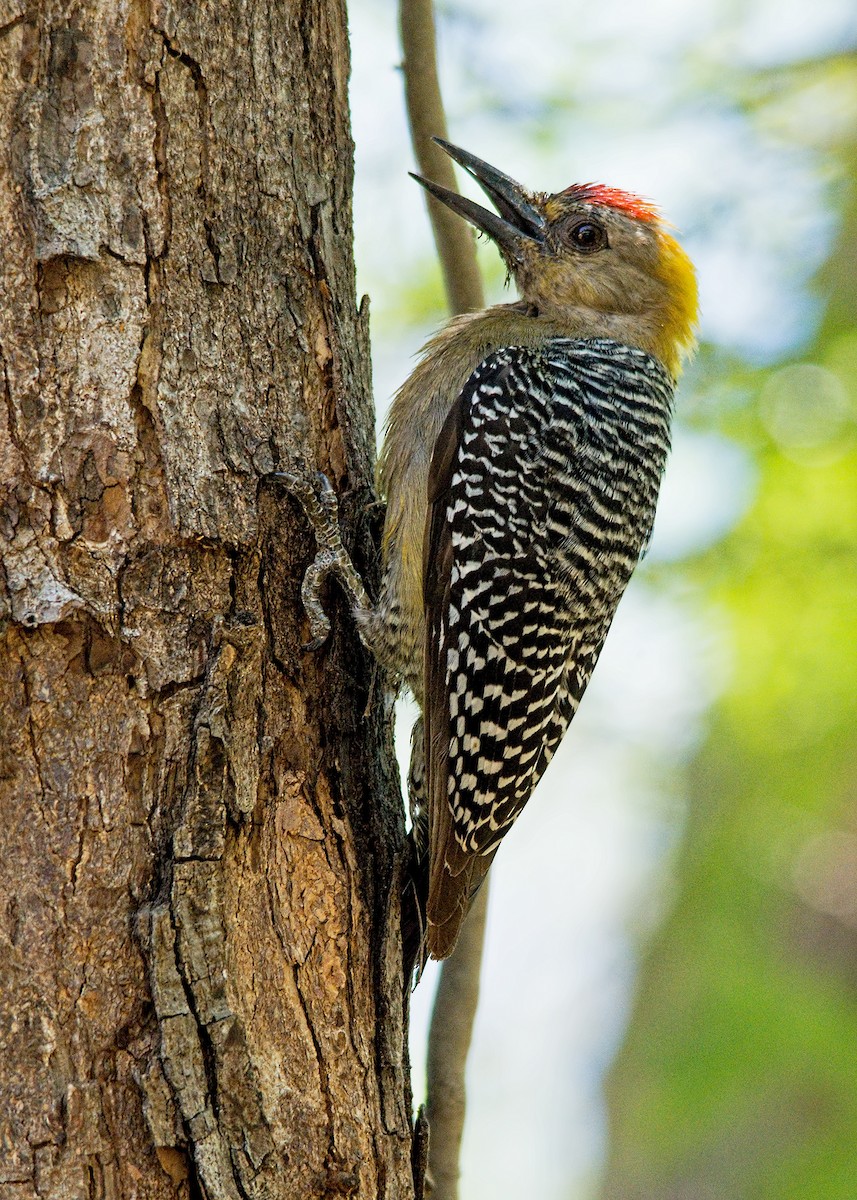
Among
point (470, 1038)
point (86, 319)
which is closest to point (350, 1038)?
point (470, 1038)

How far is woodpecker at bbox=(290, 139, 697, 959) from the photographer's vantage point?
358 cm

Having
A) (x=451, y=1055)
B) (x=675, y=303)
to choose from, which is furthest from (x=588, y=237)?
(x=451, y=1055)

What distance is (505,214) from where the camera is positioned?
4.78 m

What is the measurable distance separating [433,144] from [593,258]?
0.86m

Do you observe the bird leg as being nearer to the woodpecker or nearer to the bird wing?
the woodpecker

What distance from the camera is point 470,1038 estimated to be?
12.5ft

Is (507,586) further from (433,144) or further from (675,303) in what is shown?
(675,303)

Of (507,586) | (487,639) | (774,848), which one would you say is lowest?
(774,848)

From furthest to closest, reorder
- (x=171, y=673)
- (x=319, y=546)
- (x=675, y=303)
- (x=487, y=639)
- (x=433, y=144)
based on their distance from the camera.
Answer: (x=675, y=303), (x=433, y=144), (x=487, y=639), (x=319, y=546), (x=171, y=673)

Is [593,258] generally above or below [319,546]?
above

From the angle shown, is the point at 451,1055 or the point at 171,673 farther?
the point at 451,1055

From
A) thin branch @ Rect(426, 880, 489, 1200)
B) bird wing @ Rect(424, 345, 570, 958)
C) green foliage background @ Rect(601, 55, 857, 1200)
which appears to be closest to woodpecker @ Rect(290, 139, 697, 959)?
bird wing @ Rect(424, 345, 570, 958)

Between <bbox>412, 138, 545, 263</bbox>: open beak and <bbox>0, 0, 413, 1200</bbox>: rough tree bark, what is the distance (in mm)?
1527

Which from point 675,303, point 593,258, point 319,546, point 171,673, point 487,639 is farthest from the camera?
point 675,303
